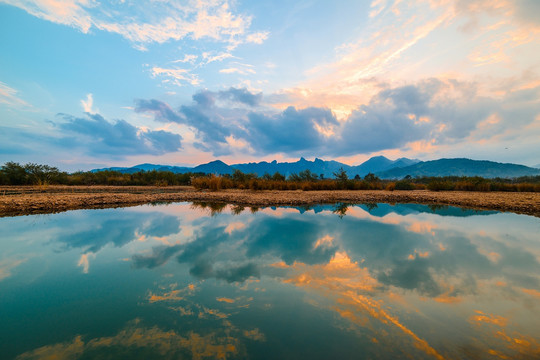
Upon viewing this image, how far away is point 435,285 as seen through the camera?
4453 mm

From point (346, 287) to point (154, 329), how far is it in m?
3.42

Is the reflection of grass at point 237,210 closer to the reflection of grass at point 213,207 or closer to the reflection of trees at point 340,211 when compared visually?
the reflection of grass at point 213,207

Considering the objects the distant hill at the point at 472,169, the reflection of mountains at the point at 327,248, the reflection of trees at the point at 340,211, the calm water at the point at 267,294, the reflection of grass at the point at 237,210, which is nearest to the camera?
the calm water at the point at 267,294

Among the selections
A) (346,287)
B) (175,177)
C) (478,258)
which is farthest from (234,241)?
(175,177)

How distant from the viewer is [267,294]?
13.4 ft

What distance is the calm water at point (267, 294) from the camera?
2.79 metres

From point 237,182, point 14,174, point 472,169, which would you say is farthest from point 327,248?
point 472,169

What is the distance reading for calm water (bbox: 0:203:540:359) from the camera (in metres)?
Answer: 2.79

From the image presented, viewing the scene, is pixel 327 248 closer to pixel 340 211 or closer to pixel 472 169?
pixel 340 211

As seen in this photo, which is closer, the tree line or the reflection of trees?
the reflection of trees

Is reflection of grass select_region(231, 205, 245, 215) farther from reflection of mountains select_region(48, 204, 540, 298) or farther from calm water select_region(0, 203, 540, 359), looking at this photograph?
calm water select_region(0, 203, 540, 359)

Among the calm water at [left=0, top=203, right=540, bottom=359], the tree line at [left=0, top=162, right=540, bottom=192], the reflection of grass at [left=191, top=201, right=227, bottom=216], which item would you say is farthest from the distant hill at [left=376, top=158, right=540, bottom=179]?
the calm water at [left=0, top=203, right=540, bottom=359]

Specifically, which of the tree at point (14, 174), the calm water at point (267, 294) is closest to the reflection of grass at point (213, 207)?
the calm water at point (267, 294)

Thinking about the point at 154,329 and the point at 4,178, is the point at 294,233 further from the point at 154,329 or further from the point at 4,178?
the point at 4,178
